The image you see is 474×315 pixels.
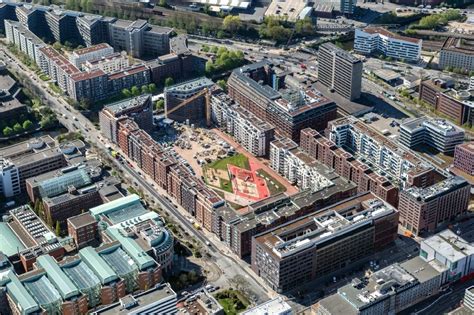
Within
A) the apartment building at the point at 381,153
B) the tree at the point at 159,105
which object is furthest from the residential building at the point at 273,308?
the tree at the point at 159,105

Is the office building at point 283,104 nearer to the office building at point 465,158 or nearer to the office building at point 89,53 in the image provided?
the office building at point 465,158

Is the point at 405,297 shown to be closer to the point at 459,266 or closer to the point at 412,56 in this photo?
the point at 459,266

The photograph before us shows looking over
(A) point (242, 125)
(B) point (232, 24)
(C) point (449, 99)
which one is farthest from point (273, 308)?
(B) point (232, 24)

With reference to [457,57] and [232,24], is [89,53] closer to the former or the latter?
[232,24]

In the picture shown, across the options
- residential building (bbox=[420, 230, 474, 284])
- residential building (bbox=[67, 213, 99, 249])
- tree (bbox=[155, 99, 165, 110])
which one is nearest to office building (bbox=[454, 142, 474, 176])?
residential building (bbox=[420, 230, 474, 284])

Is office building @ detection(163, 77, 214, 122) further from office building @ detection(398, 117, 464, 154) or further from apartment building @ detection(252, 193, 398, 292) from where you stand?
apartment building @ detection(252, 193, 398, 292)

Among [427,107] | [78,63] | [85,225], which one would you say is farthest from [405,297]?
[78,63]

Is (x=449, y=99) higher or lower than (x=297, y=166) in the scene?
higher
